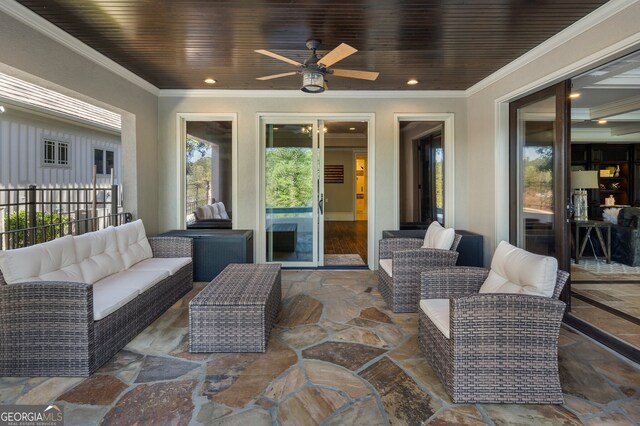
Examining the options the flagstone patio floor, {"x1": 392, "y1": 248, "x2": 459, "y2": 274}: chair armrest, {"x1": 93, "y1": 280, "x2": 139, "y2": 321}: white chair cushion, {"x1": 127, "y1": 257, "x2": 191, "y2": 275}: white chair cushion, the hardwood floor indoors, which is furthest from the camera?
the hardwood floor indoors

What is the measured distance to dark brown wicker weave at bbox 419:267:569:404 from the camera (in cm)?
200

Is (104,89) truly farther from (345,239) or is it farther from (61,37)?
(345,239)

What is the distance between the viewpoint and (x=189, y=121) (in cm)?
544

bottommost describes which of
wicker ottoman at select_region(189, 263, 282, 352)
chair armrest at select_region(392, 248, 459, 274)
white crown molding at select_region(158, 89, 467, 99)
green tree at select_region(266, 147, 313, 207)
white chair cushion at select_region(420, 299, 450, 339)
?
wicker ottoman at select_region(189, 263, 282, 352)

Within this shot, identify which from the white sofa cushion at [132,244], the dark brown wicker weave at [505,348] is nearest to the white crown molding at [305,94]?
the white sofa cushion at [132,244]

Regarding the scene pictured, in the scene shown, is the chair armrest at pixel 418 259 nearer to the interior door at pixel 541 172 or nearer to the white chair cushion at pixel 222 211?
the interior door at pixel 541 172

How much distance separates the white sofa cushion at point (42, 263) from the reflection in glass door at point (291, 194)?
292 cm

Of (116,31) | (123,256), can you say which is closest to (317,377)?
(123,256)

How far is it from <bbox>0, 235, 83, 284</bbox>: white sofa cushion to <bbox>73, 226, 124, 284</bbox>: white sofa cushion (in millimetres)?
85

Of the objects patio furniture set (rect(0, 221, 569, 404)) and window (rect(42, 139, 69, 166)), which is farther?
window (rect(42, 139, 69, 166))

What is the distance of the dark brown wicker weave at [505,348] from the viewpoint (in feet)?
6.56

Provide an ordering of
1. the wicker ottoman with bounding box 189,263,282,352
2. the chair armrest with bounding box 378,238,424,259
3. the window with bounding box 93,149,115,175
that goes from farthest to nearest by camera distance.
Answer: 1. the window with bounding box 93,149,115,175
2. the chair armrest with bounding box 378,238,424,259
3. the wicker ottoman with bounding box 189,263,282,352

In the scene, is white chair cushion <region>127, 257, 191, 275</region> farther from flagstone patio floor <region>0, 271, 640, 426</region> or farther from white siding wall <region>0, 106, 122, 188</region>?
white siding wall <region>0, 106, 122, 188</region>

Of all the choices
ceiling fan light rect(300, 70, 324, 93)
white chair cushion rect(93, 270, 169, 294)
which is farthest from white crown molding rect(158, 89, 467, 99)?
white chair cushion rect(93, 270, 169, 294)
